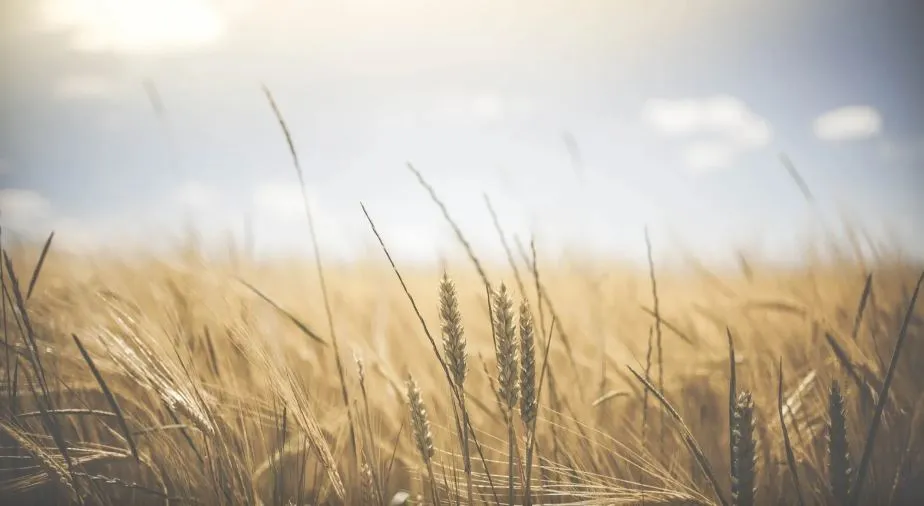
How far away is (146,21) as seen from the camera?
1.09 m

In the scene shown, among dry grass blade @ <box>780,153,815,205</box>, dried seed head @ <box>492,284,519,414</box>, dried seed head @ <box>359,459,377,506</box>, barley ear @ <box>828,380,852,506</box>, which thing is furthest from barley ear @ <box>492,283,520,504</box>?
dry grass blade @ <box>780,153,815,205</box>

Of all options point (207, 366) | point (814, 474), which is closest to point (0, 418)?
point (207, 366)

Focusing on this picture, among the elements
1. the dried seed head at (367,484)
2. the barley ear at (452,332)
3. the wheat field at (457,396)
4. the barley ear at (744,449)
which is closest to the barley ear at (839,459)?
the wheat field at (457,396)

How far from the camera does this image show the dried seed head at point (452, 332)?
0.49 metres

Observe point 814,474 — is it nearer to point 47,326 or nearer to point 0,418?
point 0,418

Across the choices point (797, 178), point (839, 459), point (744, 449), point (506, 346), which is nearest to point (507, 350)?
point (506, 346)

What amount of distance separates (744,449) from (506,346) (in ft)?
0.78

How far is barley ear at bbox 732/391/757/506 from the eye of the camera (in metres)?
0.45

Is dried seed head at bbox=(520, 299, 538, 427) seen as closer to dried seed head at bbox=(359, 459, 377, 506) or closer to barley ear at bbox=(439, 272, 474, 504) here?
barley ear at bbox=(439, 272, 474, 504)

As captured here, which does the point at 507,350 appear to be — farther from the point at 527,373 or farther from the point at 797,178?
the point at 797,178

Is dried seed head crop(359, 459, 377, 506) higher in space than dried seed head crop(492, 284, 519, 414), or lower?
lower

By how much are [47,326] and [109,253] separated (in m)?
0.34

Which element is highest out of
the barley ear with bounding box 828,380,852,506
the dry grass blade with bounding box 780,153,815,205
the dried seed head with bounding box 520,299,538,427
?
the dry grass blade with bounding box 780,153,815,205

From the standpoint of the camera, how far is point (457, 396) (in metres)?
0.49
